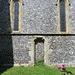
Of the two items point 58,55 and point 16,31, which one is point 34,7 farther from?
point 58,55

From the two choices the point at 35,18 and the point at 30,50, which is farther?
the point at 35,18

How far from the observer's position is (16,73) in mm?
4758

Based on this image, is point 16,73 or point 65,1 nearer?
point 16,73

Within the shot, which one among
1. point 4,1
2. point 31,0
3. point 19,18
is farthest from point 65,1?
point 4,1

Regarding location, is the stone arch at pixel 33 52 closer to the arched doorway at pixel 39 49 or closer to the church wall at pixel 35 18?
the arched doorway at pixel 39 49

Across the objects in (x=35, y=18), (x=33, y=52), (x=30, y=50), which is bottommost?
(x=33, y=52)

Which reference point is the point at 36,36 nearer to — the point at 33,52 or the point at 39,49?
the point at 39,49

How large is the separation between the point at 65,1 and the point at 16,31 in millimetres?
4772

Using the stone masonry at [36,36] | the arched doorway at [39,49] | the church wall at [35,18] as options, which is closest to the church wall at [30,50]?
the stone masonry at [36,36]

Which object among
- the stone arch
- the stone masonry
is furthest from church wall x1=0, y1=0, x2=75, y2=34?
the stone arch

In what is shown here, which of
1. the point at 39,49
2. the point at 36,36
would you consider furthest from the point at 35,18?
the point at 39,49

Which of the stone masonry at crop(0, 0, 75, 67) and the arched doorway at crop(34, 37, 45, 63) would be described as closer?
the stone masonry at crop(0, 0, 75, 67)

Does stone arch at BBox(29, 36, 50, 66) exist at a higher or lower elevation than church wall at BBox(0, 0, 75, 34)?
lower

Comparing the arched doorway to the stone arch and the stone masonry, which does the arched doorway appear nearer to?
the stone masonry
